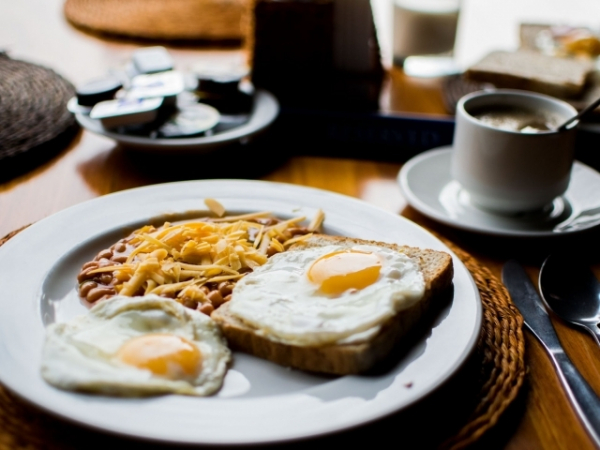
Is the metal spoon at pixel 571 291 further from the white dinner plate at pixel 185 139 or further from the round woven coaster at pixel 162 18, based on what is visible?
the round woven coaster at pixel 162 18

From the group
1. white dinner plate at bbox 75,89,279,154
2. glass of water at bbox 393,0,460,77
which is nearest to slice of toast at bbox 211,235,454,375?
white dinner plate at bbox 75,89,279,154

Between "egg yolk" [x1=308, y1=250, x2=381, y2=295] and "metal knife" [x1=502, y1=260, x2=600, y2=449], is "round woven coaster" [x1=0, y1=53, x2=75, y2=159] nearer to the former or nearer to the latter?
"egg yolk" [x1=308, y1=250, x2=381, y2=295]

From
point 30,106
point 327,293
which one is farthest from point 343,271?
point 30,106

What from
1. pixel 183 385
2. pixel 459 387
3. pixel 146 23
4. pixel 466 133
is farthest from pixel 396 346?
pixel 146 23

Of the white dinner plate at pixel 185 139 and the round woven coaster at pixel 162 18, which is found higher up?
the round woven coaster at pixel 162 18

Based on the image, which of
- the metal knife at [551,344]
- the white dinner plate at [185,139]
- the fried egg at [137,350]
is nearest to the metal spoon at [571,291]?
the metal knife at [551,344]

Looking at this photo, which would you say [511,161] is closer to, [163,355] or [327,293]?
[327,293]

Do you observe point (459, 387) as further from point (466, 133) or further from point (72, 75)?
point (72, 75)
